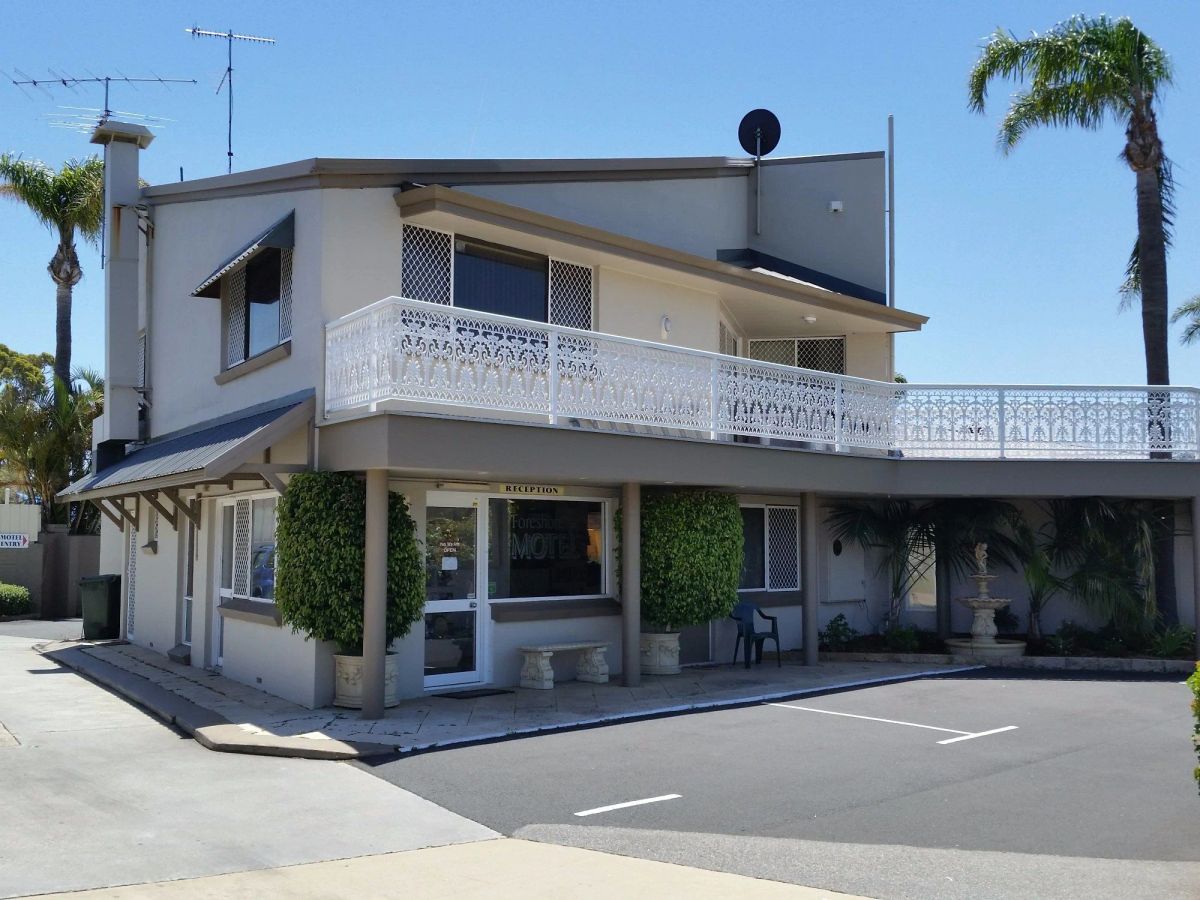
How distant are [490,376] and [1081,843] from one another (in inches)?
275

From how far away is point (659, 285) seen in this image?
16.0 metres

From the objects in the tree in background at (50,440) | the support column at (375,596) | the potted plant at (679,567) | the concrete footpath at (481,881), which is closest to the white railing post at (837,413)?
the potted plant at (679,567)

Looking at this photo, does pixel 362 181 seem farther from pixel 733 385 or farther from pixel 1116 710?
pixel 1116 710

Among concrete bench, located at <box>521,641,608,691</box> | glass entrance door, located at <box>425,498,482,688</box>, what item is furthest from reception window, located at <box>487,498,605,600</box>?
concrete bench, located at <box>521,641,608,691</box>

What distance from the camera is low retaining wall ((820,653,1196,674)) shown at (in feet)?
52.7

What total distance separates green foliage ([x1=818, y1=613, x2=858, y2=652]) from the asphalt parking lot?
4.56 m

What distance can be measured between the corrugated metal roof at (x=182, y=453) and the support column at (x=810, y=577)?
753cm

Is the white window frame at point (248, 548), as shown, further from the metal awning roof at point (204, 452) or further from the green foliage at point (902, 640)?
the green foliage at point (902, 640)

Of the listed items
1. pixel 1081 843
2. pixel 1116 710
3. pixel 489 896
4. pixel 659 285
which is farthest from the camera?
pixel 659 285

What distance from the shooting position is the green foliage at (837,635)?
693 inches

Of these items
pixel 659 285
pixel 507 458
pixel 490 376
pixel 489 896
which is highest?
pixel 659 285

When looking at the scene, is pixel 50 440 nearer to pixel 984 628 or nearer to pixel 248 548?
pixel 248 548

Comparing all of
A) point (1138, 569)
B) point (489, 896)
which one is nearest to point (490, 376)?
point (489, 896)

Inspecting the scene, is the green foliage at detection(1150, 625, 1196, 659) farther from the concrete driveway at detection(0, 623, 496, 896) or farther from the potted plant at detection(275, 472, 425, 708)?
the concrete driveway at detection(0, 623, 496, 896)
